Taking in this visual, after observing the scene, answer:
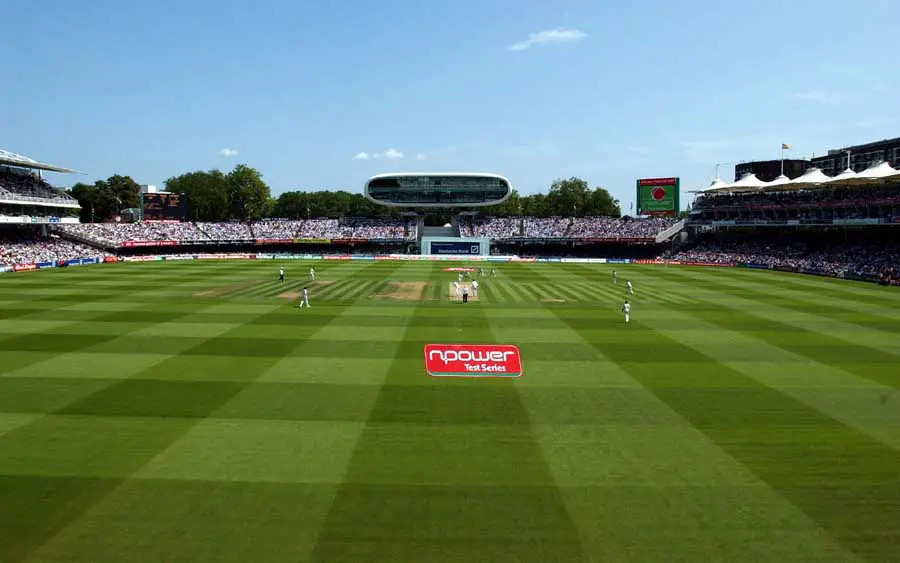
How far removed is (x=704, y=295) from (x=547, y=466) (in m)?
32.7

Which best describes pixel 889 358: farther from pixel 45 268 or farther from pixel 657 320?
pixel 45 268

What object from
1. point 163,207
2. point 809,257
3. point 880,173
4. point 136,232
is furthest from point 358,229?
point 880,173

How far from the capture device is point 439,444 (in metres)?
12.4

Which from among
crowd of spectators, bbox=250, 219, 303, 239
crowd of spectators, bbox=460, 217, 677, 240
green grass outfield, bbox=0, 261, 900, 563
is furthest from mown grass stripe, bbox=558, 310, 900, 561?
crowd of spectators, bbox=250, 219, 303, 239

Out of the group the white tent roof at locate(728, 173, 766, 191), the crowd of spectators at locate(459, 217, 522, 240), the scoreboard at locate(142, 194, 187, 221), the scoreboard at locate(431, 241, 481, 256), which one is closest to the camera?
the white tent roof at locate(728, 173, 766, 191)

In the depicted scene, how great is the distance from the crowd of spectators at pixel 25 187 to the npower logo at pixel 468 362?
2692 inches

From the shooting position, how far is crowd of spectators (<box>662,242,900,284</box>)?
5400 cm

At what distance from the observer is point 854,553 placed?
8430mm

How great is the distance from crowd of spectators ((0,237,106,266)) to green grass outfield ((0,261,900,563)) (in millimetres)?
43392

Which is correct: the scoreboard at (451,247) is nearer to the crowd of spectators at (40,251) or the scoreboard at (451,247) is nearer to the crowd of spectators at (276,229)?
the crowd of spectators at (276,229)

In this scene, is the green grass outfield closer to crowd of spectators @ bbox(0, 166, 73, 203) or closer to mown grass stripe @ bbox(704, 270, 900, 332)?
mown grass stripe @ bbox(704, 270, 900, 332)

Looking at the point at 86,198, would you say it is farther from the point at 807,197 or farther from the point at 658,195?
the point at 807,197

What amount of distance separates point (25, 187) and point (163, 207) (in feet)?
74.9

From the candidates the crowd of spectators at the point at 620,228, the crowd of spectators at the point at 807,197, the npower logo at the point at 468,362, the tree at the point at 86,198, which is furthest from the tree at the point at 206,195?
the npower logo at the point at 468,362
